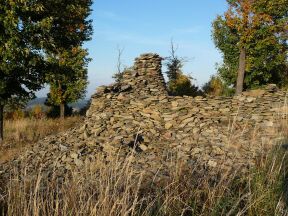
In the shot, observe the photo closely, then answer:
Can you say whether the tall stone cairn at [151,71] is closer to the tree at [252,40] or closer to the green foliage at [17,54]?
the green foliage at [17,54]

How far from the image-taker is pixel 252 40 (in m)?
26.9

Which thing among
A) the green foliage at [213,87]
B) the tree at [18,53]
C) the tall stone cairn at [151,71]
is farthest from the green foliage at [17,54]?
the green foliage at [213,87]

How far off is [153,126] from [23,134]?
813 cm

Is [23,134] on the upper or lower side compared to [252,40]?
lower

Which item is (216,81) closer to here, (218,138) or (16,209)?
(218,138)

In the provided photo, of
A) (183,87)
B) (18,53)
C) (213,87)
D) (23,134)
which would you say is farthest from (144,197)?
(213,87)

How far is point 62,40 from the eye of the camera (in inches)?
623

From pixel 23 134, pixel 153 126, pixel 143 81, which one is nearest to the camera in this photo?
pixel 153 126

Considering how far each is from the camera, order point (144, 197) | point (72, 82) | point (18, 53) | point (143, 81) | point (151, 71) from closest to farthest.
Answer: point (144, 197) → point (18, 53) → point (143, 81) → point (151, 71) → point (72, 82)

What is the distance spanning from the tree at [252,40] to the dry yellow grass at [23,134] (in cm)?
1268

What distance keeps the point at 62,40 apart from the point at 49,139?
4.40m

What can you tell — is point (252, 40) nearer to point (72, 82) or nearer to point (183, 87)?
point (183, 87)

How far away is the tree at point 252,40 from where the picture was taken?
26.3 meters

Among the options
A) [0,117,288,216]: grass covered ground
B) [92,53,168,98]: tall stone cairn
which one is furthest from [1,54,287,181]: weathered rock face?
[0,117,288,216]: grass covered ground
